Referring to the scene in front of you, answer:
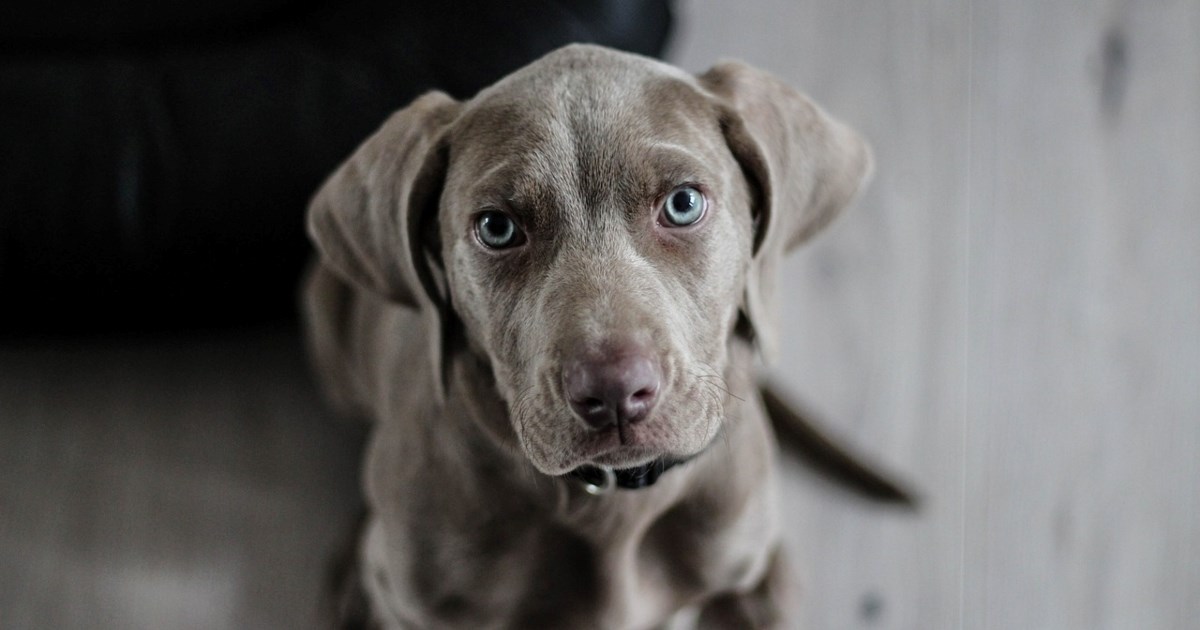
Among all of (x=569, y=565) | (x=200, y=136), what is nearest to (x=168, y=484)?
(x=200, y=136)

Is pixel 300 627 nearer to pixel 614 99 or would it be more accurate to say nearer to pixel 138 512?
pixel 138 512

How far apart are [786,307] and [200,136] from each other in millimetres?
1228

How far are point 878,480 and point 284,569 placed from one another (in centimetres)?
116

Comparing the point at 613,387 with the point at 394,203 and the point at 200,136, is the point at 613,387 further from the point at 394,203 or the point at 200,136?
the point at 200,136

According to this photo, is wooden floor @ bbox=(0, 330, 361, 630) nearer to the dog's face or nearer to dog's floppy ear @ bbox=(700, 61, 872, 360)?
the dog's face

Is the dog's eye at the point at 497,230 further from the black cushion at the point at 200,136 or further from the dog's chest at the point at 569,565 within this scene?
the black cushion at the point at 200,136

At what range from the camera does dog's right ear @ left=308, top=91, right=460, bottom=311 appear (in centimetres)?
138

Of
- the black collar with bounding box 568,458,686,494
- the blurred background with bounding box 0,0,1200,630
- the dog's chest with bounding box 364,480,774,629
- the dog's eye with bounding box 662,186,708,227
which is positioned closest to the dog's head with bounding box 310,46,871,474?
the dog's eye with bounding box 662,186,708,227

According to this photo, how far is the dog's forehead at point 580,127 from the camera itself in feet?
4.21

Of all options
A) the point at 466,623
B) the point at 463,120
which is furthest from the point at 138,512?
the point at 463,120

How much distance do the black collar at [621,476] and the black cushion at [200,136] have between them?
87 centimetres

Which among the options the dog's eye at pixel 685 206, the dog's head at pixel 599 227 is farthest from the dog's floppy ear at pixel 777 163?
the dog's eye at pixel 685 206

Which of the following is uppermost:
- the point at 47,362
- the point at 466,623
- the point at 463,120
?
the point at 463,120

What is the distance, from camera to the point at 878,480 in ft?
7.09
